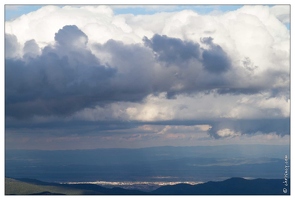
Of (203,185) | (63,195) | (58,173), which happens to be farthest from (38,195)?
(203,185)

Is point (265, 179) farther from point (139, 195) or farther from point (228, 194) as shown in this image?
point (139, 195)

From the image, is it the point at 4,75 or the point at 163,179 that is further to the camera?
the point at 163,179
